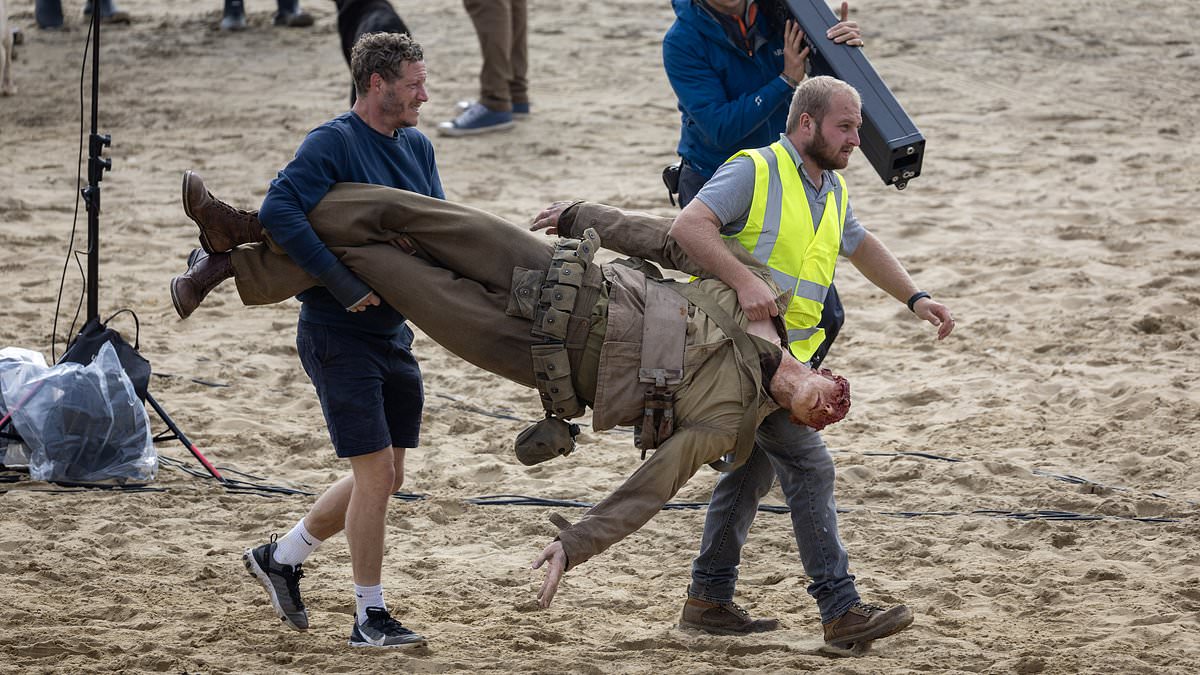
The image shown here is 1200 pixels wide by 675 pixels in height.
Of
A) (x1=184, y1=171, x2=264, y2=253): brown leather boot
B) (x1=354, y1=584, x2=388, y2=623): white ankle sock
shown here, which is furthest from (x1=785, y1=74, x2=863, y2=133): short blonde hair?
(x1=354, y1=584, x2=388, y2=623): white ankle sock

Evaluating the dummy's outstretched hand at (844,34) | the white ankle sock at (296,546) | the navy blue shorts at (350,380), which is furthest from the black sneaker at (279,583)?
the dummy's outstretched hand at (844,34)

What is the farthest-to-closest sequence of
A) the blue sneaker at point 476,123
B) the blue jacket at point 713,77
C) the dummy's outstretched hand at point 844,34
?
1. the blue sneaker at point 476,123
2. the blue jacket at point 713,77
3. the dummy's outstretched hand at point 844,34

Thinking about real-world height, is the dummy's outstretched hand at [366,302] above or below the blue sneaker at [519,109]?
above

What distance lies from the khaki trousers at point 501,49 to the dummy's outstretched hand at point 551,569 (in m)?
7.80

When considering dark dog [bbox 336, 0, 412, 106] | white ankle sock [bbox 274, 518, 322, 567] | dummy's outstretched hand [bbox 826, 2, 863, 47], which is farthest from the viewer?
dark dog [bbox 336, 0, 412, 106]

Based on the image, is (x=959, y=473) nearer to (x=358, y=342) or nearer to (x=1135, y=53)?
(x=358, y=342)

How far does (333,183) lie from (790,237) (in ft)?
4.46

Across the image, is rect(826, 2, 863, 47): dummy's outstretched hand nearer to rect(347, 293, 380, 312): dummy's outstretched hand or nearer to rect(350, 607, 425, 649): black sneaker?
rect(347, 293, 380, 312): dummy's outstretched hand

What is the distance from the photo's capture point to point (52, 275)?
328 inches

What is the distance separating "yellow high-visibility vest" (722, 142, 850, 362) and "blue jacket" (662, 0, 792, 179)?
0.93m

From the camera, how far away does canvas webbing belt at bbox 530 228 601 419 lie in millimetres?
3832

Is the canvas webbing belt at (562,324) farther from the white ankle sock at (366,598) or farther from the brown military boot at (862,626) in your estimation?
the brown military boot at (862,626)

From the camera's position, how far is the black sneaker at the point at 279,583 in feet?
14.9

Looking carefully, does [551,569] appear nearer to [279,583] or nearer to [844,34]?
[279,583]
